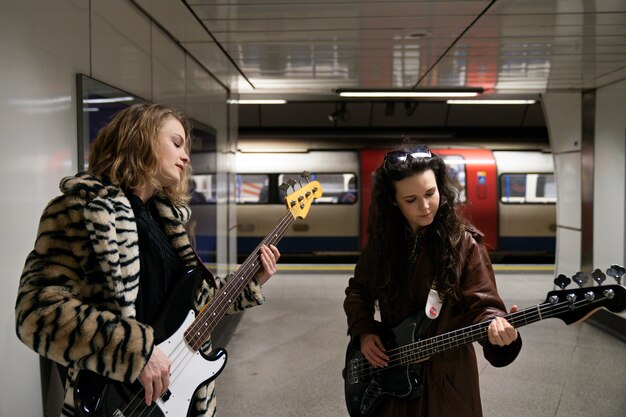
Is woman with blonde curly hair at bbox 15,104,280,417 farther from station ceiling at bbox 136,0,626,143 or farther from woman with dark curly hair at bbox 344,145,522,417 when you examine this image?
station ceiling at bbox 136,0,626,143

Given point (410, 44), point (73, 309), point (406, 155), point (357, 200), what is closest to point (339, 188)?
point (357, 200)

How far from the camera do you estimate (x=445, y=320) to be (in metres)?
2.29

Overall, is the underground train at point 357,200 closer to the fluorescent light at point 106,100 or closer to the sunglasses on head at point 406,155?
the fluorescent light at point 106,100

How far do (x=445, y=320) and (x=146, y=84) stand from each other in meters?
2.98

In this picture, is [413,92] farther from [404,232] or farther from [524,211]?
[404,232]

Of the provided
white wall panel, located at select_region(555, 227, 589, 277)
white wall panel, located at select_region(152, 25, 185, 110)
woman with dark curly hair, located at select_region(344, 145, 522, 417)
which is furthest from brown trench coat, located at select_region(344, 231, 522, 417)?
white wall panel, located at select_region(555, 227, 589, 277)

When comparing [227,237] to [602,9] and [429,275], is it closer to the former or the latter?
[602,9]

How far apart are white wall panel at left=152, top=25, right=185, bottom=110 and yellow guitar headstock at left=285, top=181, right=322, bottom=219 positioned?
2.24m

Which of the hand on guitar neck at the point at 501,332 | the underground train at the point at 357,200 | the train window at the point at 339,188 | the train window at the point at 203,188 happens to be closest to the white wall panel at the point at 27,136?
the hand on guitar neck at the point at 501,332

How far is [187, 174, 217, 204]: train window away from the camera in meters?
5.84

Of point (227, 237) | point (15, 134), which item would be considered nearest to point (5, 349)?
point (15, 134)

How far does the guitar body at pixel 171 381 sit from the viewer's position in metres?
1.80

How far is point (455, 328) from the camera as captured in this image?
2.29m

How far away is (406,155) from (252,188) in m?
9.75
